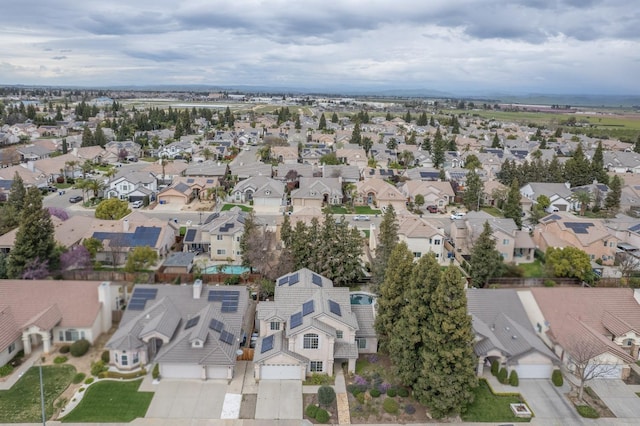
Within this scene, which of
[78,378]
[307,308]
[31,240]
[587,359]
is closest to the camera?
[78,378]

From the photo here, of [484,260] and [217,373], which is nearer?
[217,373]

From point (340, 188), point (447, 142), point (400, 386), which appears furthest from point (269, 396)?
point (447, 142)

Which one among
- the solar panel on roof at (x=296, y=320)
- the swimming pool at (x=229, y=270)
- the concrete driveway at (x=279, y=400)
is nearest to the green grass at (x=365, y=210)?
the swimming pool at (x=229, y=270)

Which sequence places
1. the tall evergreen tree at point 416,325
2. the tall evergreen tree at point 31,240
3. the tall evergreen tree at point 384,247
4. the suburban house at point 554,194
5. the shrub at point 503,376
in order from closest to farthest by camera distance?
the tall evergreen tree at point 416,325 < the shrub at point 503,376 < the tall evergreen tree at point 384,247 < the tall evergreen tree at point 31,240 < the suburban house at point 554,194

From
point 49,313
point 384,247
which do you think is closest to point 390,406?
point 384,247

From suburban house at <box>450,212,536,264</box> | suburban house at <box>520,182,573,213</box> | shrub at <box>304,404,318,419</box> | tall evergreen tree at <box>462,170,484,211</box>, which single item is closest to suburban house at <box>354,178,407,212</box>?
tall evergreen tree at <box>462,170,484,211</box>

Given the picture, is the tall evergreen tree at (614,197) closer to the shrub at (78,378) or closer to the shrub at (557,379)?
the shrub at (557,379)

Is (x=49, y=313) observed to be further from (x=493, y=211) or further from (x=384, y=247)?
(x=493, y=211)
